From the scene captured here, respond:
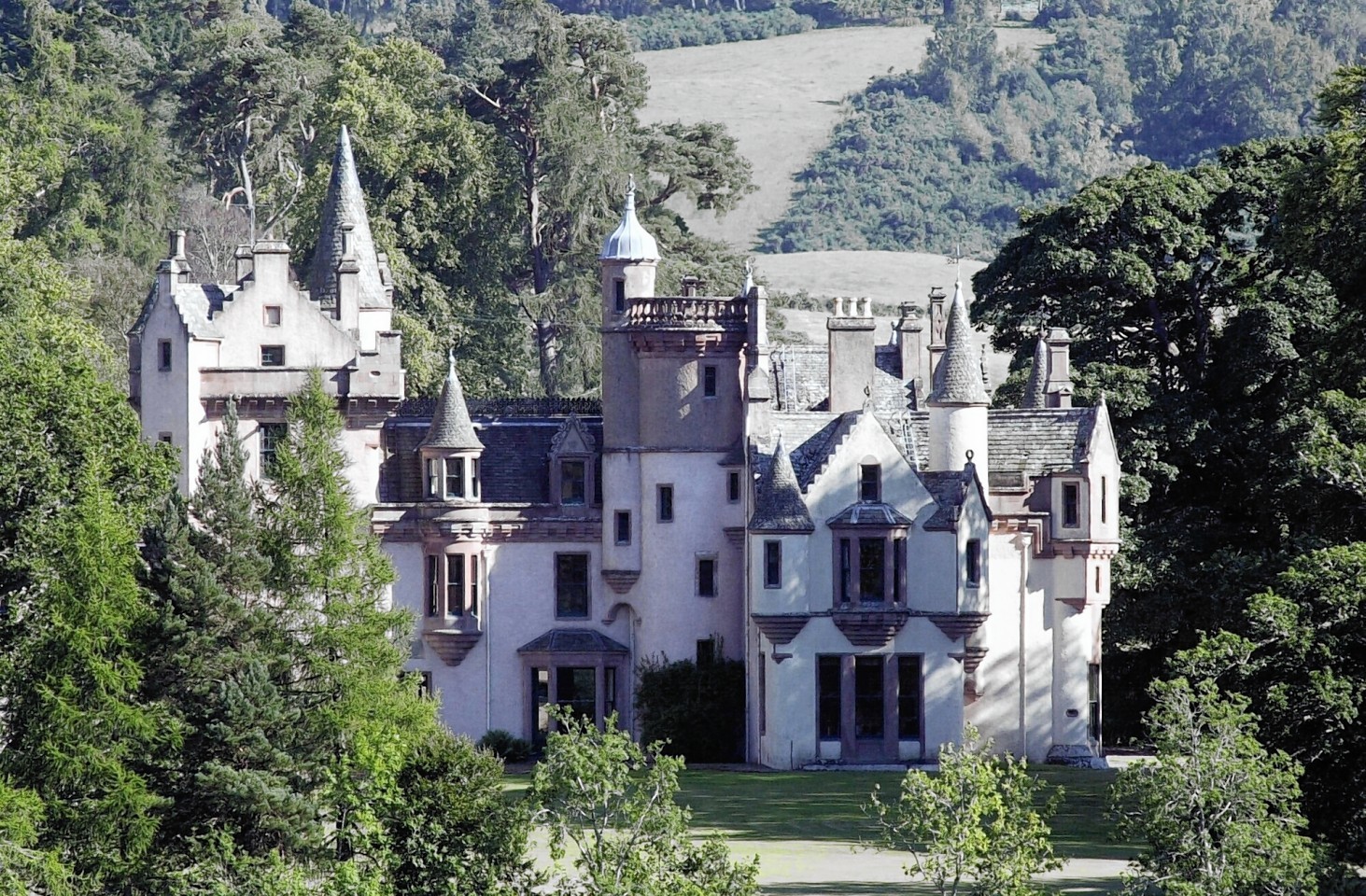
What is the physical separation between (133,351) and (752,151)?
119441 millimetres

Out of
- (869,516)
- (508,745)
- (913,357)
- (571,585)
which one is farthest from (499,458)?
(913,357)

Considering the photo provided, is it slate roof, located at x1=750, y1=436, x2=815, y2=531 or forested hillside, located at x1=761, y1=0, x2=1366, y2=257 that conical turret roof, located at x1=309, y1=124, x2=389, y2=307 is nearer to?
slate roof, located at x1=750, y1=436, x2=815, y2=531

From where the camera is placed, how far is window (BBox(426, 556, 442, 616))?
2785 inches

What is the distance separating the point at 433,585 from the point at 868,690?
10.5 m

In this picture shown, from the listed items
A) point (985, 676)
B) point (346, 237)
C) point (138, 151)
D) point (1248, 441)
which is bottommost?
point (985, 676)

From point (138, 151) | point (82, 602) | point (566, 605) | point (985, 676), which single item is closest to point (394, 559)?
point (566, 605)

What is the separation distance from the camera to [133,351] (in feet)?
240

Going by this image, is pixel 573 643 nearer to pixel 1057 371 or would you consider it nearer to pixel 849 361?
pixel 849 361

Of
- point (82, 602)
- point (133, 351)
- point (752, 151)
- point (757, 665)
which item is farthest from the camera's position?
point (752, 151)

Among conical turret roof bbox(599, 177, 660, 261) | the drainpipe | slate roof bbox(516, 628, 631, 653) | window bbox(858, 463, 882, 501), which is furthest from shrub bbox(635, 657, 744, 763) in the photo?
conical turret roof bbox(599, 177, 660, 261)

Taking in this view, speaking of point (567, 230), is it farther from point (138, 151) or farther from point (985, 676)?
point (985, 676)

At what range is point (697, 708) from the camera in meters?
69.1

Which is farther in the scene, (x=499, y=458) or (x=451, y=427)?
(x=499, y=458)

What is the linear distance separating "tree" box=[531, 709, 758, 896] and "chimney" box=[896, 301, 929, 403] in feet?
114
